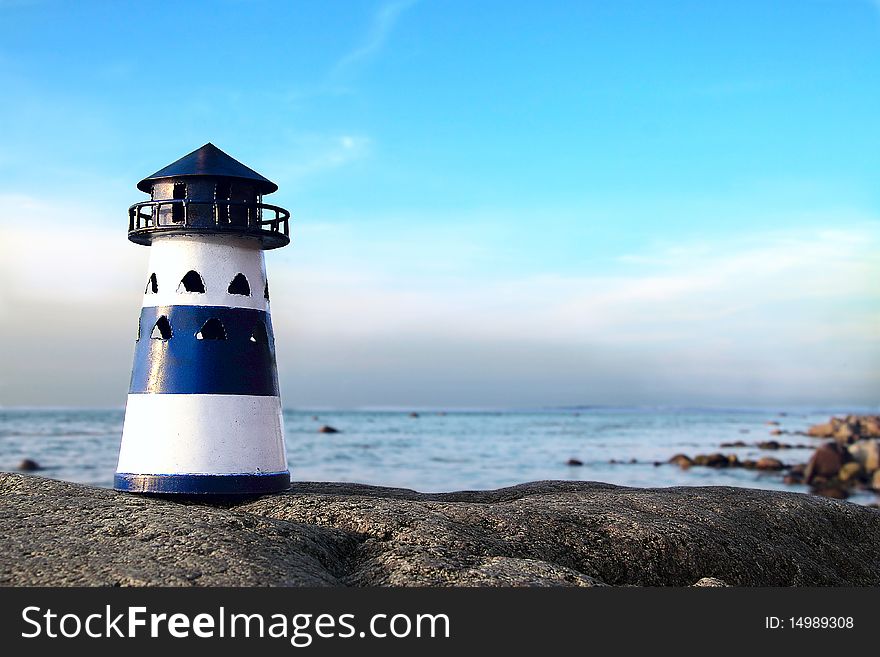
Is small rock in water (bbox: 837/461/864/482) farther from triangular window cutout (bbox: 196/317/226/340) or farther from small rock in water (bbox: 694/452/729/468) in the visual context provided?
triangular window cutout (bbox: 196/317/226/340)

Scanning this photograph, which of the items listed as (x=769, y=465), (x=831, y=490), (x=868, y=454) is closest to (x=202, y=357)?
(x=831, y=490)

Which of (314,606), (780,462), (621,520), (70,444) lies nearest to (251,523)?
(314,606)

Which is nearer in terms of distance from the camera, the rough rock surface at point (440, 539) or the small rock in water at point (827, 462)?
the rough rock surface at point (440, 539)

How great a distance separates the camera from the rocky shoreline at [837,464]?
41.5 metres

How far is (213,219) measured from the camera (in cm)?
1172

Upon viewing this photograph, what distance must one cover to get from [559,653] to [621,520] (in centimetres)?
359

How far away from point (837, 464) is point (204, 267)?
3852 cm

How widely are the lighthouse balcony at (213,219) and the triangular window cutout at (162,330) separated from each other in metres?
0.99

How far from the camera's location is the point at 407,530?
8984 millimetres

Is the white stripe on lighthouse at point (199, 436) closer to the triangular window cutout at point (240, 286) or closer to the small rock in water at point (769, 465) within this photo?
the triangular window cutout at point (240, 286)

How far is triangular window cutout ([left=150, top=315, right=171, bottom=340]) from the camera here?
11695mm

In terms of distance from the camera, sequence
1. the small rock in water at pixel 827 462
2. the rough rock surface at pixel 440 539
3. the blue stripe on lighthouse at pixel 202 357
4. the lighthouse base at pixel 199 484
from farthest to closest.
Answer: the small rock in water at pixel 827 462 → the blue stripe on lighthouse at pixel 202 357 → the lighthouse base at pixel 199 484 → the rough rock surface at pixel 440 539

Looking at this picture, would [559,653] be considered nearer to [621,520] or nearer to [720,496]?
[621,520]

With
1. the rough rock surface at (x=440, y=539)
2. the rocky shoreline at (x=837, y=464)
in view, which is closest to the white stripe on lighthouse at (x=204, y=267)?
the rough rock surface at (x=440, y=539)
